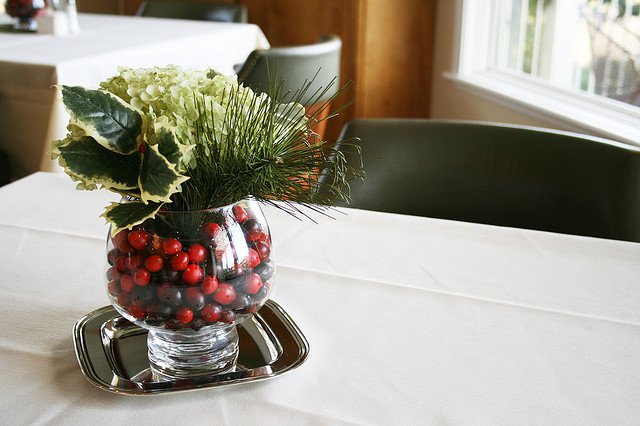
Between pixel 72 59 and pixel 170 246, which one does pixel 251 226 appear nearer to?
pixel 170 246

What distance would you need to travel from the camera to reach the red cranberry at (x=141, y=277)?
64 centimetres

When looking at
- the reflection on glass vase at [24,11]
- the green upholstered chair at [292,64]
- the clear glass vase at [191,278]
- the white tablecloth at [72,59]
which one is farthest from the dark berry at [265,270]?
the reflection on glass vase at [24,11]

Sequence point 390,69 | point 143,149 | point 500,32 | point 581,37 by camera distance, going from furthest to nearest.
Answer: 1. point 390,69
2. point 500,32
3. point 581,37
4. point 143,149

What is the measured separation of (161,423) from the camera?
619 mm

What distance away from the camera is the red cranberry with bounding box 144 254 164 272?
2.06 feet

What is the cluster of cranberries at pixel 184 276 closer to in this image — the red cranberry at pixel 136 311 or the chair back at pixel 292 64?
the red cranberry at pixel 136 311

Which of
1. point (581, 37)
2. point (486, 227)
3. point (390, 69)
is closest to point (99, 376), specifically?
point (486, 227)

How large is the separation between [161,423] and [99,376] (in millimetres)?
97

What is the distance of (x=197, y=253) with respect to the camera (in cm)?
64

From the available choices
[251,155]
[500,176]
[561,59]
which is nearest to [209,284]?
[251,155]

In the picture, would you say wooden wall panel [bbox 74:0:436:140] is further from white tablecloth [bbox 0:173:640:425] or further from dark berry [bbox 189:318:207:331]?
dark berry [bbox 189:318:207:331]

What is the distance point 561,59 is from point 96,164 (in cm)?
245

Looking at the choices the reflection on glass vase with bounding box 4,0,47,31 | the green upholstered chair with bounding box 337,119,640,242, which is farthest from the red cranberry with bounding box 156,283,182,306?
the reflection on glass vase with bounding box 4,0,47,31

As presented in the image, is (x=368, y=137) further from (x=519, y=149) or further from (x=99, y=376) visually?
(x=99, y=376)
